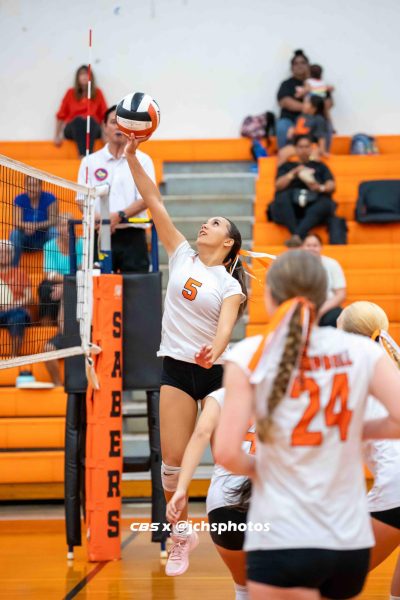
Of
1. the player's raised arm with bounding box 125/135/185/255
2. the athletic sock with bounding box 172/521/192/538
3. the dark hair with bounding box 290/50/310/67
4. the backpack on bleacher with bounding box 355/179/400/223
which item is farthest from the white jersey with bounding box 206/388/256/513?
the dark hair with bounding box 290/50/310/67

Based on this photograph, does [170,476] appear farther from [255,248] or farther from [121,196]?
[255,248]

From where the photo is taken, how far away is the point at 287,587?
242 centimetres

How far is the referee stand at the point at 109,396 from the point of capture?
597 cm

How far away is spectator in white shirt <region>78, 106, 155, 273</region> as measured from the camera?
21.6ft

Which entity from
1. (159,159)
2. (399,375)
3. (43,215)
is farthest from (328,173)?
(399,375)

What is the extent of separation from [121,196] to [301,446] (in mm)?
4552

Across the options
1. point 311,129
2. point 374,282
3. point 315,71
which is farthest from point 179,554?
point 315,71

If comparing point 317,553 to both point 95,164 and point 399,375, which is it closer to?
point 399,375

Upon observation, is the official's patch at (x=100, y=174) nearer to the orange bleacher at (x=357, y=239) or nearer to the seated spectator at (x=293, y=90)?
the orange bleacher at (x=357, y=239)

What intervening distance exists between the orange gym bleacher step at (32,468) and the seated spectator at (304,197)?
136 inches

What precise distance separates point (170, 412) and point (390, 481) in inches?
52.5

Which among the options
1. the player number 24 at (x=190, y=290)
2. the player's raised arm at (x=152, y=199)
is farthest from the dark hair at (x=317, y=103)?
the player number 24 at (x=190, y=290)

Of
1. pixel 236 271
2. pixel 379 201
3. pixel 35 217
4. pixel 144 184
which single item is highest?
pixel 379 201

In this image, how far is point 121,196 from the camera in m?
6.82
